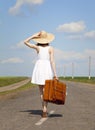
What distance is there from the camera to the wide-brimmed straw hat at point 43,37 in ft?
38.0

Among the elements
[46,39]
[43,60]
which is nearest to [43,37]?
[46,39]

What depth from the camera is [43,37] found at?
1161 centimetres

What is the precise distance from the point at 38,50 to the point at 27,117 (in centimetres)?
187

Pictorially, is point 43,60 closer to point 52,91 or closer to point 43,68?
point 43,68

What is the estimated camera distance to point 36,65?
1173 centimetres

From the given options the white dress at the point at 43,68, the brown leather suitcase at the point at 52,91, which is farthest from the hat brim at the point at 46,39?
the brown leather suitcase at the point at 52,91

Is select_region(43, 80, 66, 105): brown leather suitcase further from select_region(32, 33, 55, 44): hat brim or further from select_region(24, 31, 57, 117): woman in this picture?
select_region(32, 33, 55, 44): hat brim

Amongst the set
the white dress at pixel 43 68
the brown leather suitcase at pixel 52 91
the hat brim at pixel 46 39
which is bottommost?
the brown leather suitcase at pixel 52 91

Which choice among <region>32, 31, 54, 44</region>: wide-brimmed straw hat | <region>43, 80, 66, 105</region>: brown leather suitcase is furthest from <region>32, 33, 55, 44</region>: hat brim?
<region>43, 80, 66, 105</region>: brown leather suitcase

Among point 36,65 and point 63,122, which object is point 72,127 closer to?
point 63,122

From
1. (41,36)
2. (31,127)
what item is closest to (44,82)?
(41,36)

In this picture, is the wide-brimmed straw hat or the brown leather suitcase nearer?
the brown leather suitcase

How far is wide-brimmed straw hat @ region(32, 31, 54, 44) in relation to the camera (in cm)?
1159

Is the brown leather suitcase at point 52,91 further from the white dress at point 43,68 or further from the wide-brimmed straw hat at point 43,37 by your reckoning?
the wide-brimmed straw hat at point 43,37
